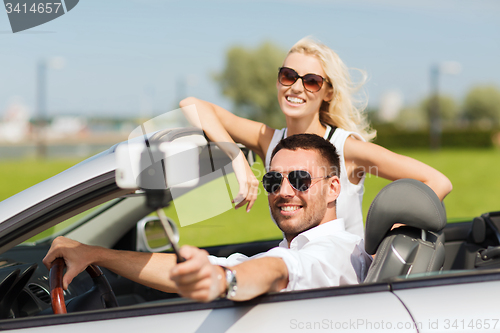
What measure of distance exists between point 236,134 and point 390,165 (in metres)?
0.86

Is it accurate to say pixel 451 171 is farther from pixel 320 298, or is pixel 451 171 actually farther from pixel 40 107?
pixel 40 107

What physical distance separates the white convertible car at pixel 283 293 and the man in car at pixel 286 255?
10 centimetres

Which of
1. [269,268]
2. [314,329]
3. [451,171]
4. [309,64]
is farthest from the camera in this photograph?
[451,171]

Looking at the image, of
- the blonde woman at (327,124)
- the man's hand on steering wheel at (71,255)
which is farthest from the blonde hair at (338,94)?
the man's hand on steering wheel at (71,255)

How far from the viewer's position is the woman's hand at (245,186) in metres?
2.10

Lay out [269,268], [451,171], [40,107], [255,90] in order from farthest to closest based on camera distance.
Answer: [255,90], [40,107], [451,171], [269,268]

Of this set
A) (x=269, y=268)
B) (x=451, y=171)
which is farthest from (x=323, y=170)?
(x=451, y=171)

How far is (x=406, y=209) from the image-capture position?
1.72m

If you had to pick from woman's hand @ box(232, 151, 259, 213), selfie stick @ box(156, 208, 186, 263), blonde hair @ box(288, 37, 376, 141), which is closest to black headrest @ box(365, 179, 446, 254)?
woman's hand @ box(232, 151, 259, 213)

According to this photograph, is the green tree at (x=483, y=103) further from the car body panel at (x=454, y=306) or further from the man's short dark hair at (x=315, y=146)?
the car body panel at (x=454, y=306)

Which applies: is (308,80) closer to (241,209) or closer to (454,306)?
(241,209)

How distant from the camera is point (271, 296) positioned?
141 centimetres

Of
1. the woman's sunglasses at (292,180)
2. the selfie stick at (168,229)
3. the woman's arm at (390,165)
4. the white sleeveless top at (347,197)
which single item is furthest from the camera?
the white sleeveless top at (347,197)

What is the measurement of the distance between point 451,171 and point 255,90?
4206 centimetres
